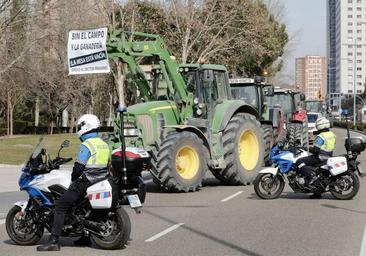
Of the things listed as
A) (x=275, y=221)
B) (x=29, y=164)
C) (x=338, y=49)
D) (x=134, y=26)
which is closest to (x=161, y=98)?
(x=275, y=221)

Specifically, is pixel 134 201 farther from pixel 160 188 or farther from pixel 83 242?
pixel 160 188

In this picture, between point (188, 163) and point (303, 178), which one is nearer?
point (303, 178)

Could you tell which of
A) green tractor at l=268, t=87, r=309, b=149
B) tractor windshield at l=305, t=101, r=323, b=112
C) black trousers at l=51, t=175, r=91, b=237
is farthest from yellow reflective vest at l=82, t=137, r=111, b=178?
tractor windshield at l=305, t=101, r=323, b=112

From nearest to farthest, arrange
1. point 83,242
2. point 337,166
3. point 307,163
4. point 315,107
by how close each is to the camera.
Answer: point 83,242 < point 337,166 < point 307,163 < point 315,107

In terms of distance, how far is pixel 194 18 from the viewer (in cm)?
4041

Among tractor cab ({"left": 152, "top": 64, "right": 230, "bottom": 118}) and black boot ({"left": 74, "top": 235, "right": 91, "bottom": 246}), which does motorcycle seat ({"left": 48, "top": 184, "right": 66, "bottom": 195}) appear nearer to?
black boot ({"left": 74, "top": 235, "right": 91, "bottom": 246})

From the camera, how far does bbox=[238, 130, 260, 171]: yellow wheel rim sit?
17.5 metres

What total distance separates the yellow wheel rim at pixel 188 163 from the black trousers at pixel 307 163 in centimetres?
259

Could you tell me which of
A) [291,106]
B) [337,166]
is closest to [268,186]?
[337,166]

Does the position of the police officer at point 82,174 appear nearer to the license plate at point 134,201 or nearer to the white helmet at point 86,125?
the white helmet at point 86,125

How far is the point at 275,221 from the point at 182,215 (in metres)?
1.78

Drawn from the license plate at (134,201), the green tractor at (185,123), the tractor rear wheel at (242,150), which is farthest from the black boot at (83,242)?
the tractor rear wheel at (242,150)

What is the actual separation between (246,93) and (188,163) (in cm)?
918

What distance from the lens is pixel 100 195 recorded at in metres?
8.33
